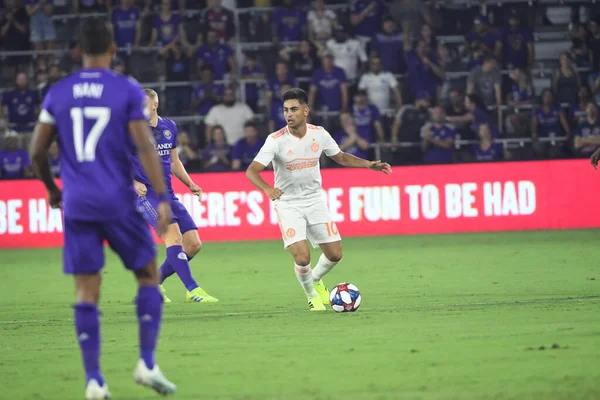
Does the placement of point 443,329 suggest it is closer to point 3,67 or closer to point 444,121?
point 444,121

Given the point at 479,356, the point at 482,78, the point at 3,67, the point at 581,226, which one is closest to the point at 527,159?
the point at 581,226

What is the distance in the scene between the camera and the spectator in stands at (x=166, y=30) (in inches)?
944

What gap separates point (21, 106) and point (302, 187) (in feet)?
44.4

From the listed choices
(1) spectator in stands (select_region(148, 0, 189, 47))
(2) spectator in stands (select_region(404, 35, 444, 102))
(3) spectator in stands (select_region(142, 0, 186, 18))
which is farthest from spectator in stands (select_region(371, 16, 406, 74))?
(3) spectator in stands (select_region(142, 0, 186, 18))

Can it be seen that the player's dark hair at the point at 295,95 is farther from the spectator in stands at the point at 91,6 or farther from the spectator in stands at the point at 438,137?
the spectator in stands at the point at 91,6

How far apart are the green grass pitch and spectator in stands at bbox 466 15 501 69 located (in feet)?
25.6

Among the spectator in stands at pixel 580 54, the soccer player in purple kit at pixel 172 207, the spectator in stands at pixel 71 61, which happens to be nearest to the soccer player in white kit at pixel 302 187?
the soccer player in purple kit at pixel 172 207

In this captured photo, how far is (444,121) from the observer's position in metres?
22.1

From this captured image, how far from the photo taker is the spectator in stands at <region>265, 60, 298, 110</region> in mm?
22859

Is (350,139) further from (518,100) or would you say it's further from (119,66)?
(119,66)

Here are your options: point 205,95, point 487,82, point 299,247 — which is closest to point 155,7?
point 205,95

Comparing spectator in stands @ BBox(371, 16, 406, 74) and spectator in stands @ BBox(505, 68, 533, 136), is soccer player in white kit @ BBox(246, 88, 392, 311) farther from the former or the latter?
spectator in stands @ BBox(371, 16, 406, 74)

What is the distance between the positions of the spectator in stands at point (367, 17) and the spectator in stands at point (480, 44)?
6.29ft

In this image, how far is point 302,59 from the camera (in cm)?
2341
